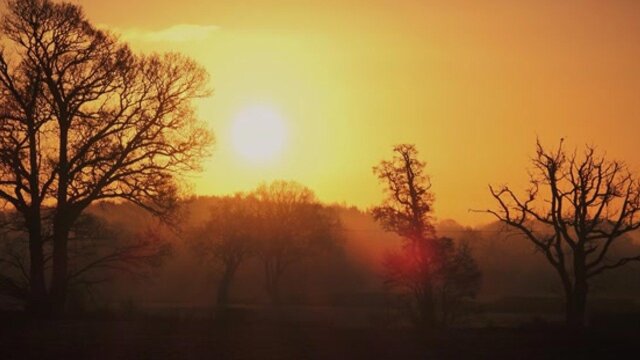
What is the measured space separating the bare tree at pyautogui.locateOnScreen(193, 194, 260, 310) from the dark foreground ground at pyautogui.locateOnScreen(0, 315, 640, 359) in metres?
53.0

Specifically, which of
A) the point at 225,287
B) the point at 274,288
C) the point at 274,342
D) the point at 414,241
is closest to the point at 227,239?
the point at 225,287

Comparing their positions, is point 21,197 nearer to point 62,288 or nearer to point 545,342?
point 62,288

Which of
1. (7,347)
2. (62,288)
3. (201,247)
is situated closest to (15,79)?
(62,288)

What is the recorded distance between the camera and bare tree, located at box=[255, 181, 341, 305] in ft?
262

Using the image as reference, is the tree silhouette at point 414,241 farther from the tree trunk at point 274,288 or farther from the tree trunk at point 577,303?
the tree trunk at point 274,288

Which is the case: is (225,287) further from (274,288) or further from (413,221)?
(413,221)

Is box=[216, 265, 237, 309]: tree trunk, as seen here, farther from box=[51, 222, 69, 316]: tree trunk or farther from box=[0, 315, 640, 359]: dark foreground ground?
box=[0, 315, 640, 359]: dark foreground ground

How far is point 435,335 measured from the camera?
71.7 feet

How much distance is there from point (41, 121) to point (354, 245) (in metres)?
90.3

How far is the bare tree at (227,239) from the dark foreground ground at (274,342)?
174 feet

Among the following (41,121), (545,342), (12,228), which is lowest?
(545,342)

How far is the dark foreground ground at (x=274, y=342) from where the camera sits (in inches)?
722

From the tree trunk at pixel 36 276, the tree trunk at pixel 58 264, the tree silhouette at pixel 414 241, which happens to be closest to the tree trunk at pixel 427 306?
the tree silhouette at pixel 414 241

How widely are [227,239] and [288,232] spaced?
325 inches
